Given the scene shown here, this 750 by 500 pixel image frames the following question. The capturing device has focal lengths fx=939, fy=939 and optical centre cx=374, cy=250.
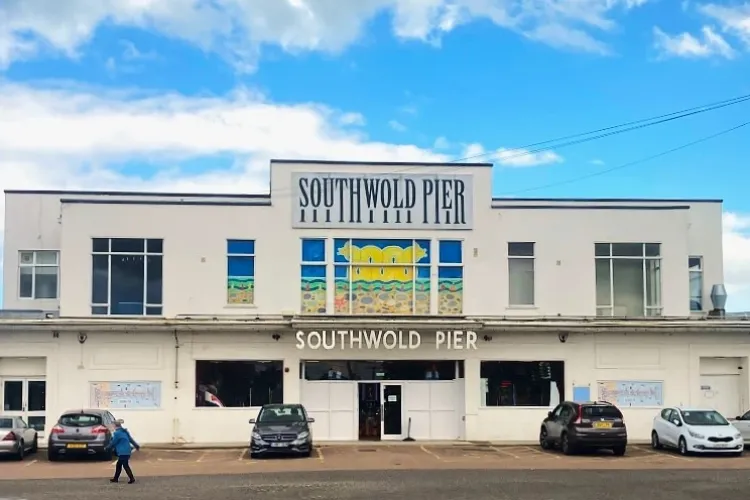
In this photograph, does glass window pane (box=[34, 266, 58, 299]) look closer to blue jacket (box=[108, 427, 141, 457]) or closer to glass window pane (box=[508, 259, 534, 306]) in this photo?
blue jacket (box=[108, 427, 141, 457])

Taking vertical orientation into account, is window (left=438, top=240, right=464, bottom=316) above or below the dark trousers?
above

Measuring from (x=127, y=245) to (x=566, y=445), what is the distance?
52.2 ft

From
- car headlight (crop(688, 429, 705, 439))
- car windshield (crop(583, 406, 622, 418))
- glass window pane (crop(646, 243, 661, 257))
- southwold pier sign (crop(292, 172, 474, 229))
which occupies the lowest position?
car headlight (crop(688, 429, 705, 439))

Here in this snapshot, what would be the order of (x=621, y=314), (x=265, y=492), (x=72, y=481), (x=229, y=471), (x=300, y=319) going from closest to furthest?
(x=265, y=492)
(x=72, y=481)
(x=229, y=471)
(x=300, y=319)
(x=621, y=314)

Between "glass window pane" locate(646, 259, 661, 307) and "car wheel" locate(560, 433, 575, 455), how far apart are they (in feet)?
25.2

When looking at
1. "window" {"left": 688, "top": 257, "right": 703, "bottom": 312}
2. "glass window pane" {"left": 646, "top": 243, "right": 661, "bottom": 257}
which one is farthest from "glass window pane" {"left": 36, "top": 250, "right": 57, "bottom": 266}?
"window" {"left": 688, "top": 257, "right": 703, "bottom": 312}

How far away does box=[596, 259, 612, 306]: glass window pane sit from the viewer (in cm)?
3328

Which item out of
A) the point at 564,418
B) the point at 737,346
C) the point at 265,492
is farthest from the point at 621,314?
the point at 265,492

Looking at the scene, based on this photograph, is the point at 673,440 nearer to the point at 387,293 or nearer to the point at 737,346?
the point at 737,346

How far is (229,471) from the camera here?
23078mm

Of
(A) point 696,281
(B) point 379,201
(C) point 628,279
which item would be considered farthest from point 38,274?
(A) point 696,281

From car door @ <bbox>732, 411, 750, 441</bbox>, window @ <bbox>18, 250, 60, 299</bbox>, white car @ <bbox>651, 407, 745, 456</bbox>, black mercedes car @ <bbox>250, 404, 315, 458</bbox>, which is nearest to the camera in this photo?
black mercedes car @ <bbox>250, 404, 315, 458</bbox>

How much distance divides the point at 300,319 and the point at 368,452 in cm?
505

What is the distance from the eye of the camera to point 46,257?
112 ft
